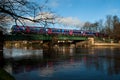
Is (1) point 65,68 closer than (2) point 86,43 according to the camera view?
Yes

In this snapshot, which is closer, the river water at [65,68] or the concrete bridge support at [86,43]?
the river water at [65,68]

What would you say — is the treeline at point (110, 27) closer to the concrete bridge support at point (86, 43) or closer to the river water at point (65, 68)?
the concrete bridge support at point (86, 43)

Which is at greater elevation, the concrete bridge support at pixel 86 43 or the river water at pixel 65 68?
the concrete bridge support at pixel 86 43

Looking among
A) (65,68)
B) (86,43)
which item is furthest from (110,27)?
(65,68)

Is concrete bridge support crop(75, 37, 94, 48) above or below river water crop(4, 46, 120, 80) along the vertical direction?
above

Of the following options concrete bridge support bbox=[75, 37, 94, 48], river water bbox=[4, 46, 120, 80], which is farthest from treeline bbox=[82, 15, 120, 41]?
river water bbox=[4, 46, 120, 80]

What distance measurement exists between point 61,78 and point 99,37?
137368 millimetres

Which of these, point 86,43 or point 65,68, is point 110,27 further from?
point 65,68

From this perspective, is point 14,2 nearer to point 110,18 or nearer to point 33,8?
point 33,8

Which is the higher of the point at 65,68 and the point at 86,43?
the point at 86,43

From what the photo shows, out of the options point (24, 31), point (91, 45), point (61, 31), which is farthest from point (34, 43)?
point (24, 31)

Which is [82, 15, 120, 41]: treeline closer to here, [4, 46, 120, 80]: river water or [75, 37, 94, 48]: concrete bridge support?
[75, 37, 94, 48]: concrete bridge support

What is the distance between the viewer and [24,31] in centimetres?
1432

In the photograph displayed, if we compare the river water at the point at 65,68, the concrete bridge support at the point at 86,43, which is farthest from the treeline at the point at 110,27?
the river water at the point at 65,68
